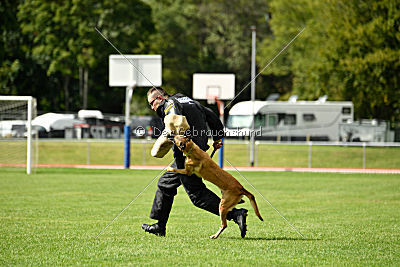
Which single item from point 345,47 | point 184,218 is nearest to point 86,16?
Result: point 345,47

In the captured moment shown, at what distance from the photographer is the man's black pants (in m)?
7.74

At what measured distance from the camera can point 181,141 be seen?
7.09 metres

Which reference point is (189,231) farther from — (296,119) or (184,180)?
(296,119)

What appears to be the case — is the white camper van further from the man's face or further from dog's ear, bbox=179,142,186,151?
dog's ear, bbox=179,142,186,151

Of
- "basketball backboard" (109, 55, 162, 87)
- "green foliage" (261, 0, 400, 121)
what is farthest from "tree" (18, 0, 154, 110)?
"basketball backboard" (109, 55, 162, 87)

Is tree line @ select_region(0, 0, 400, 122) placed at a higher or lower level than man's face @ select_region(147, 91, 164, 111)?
higher

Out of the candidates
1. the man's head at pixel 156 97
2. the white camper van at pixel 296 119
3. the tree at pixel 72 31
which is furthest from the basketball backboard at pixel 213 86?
the man's head at pixel 156 97

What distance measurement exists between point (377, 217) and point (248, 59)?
45.5 metres

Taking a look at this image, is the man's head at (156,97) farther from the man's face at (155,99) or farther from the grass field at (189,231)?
the grass field at (189,231)

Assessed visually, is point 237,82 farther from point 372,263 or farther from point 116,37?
point 372,263

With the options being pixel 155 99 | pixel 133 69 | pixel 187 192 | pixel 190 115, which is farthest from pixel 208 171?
pixel 133 69

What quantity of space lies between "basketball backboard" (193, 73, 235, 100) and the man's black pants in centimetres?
2201

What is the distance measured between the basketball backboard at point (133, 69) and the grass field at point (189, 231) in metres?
12.1

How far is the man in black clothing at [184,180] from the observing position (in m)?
7.67
